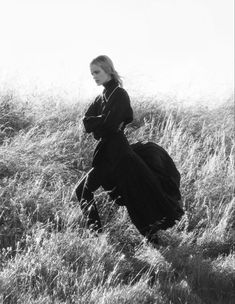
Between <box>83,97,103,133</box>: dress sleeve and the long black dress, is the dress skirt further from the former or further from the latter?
<box>83,97,103,133</box>: dress sleeve

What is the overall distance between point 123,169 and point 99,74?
3.19 feet

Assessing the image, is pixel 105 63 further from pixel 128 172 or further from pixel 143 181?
pixel 143 181

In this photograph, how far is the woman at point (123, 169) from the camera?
519cm

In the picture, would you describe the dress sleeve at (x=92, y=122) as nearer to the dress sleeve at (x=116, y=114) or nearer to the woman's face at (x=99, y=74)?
the dress sleeve at (x=116, y=114)

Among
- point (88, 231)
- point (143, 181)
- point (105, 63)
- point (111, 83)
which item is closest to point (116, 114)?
point (111, 83)

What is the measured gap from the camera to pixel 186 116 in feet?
31.7

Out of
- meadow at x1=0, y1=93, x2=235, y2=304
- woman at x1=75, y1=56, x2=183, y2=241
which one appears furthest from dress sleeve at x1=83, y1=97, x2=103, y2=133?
meadow at x1=0, y1=93, x2=235, y2=304

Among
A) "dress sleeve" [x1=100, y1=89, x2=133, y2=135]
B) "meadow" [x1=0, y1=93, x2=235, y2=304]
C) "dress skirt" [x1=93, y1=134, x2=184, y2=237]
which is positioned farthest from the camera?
"dress skirt" [x1=93, y1=134, x2=184, y2=237]

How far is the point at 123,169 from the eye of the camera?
17.3ft

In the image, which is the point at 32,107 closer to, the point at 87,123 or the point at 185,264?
the point at 87,123

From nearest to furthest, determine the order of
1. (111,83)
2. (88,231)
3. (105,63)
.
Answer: (88,231), (105,63), (111,83)

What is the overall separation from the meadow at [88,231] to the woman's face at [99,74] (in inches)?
51.6

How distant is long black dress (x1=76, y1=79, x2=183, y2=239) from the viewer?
519 cm

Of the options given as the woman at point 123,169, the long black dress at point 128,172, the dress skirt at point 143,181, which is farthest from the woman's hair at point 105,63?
the dress skirt at point 143,181
